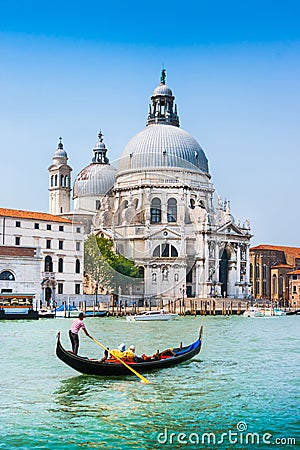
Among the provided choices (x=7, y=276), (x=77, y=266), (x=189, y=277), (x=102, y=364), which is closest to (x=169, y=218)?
(x=189, y=277)

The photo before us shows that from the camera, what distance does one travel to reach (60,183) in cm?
5706

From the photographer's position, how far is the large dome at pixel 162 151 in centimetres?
5466

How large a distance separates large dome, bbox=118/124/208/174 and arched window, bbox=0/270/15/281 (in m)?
20.6

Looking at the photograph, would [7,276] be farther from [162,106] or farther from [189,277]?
[162,106]

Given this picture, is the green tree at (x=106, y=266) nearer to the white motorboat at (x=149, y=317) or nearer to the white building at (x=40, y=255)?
the white building at (x=40, y=255)

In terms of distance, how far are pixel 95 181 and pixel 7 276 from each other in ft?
86.4

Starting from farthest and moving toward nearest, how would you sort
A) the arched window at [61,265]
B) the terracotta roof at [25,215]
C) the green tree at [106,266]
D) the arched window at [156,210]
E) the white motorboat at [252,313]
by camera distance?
the arched window at [156,210] → the green tree at [106,266] → the white motorboat at [252,313] → the arched window at [61,265] → the terracotta roof at [25,215]

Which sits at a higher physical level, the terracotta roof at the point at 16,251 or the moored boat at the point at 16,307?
→ the terracotta roof at the point at 16,251

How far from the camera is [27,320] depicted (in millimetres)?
32438

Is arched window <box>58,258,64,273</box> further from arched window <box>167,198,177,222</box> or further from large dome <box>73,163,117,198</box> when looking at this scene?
large dome <box>73,163,117,198</box>

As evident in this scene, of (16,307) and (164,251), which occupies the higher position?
(164,251)

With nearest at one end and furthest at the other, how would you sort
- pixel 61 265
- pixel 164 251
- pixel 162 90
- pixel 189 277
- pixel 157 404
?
pixel 157 404 < pixel 61 265 < pixel 164 251 < pixel 189 277 < pixel 162 90

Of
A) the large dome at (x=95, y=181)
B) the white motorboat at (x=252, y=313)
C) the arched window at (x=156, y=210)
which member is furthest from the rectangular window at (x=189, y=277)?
the large dome at (x=95, y=181)

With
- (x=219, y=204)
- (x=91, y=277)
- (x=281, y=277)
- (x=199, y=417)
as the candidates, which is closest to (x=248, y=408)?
(x=199, y=417)
